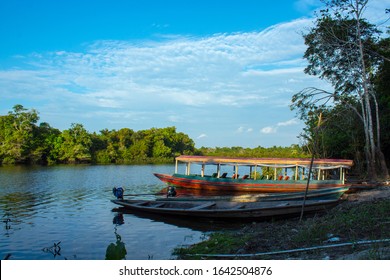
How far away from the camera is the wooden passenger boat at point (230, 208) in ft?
39.2

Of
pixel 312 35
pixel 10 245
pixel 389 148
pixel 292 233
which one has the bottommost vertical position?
pixel 10 245

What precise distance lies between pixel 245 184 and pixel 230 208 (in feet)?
31.5

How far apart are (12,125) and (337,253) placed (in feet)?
189

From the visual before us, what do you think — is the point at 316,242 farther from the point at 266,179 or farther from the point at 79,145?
the point at 79,145

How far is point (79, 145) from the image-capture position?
60.4 meters

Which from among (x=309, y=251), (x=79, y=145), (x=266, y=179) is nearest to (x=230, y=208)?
(x=309, y=251)

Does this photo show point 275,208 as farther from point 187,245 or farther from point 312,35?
point 312,35

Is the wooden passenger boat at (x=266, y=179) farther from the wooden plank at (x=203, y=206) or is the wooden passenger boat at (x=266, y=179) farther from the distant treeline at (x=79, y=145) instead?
the distant treeline at (x=79, y=145)

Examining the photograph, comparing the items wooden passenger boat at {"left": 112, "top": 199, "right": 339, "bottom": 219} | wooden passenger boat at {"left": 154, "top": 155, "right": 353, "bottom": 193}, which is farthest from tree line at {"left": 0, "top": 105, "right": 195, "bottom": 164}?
wooden passenger boat at {"left": 112, "top": 199, "right": 339, "bottom": 219}

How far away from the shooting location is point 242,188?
22.3 metres

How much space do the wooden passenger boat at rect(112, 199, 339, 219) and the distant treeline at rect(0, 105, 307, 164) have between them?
1056 inches

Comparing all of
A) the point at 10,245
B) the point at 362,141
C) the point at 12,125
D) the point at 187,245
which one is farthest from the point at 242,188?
the point at 12,125

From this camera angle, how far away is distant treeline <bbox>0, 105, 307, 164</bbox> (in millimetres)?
53469
